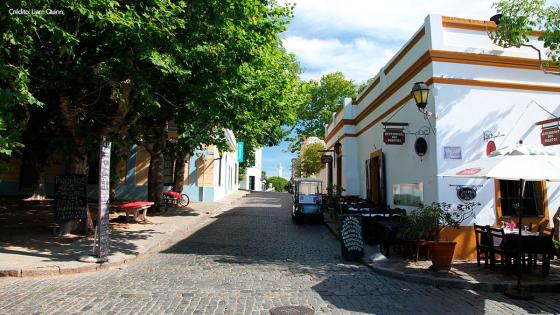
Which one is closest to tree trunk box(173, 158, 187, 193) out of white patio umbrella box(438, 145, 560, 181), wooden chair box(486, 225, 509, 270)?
wooden chair box(486, 225, 509, 270)

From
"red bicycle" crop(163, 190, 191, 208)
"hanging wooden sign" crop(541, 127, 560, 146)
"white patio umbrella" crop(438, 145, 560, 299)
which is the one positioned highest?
"hanging wooden sign" crop(541, 127, 560, 146)

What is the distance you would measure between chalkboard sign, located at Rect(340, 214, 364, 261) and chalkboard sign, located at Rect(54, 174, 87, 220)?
686 cm

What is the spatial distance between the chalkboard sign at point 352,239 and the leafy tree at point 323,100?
2882cm

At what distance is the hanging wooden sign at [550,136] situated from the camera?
8.97 m

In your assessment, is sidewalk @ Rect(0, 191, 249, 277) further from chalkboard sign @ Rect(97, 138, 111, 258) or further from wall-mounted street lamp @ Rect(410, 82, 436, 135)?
wall-mounted street lamp @ Rect(410, 82, 436, 135)

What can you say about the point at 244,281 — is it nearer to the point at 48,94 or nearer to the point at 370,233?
the point at 370,233

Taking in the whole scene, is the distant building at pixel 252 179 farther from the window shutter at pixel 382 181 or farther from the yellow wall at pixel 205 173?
the window shutter at pixel 382 181

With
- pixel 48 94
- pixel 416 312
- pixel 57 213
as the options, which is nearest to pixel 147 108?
pixel 48 94

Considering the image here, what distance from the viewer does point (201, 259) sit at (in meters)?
9.05

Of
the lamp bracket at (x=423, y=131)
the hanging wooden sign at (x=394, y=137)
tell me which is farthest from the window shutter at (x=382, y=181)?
the lamp bracket at (x=423, y=131)

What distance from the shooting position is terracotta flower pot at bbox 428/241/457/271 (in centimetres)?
770

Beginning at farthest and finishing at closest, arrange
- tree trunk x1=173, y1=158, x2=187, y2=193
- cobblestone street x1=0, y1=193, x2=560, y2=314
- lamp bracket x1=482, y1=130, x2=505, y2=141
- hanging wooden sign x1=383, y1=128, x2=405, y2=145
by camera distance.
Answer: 1. tree trunk x1=173, y1=158, x2=187, y2=193
2. hanging wooden sign x1=383, y1=128, x2=405, y2=145
3. lamp bracket x1=482, y1=130, x2=505, y2=141
4. cobblestone street x1=0, y1=193, x2=560, y2=314

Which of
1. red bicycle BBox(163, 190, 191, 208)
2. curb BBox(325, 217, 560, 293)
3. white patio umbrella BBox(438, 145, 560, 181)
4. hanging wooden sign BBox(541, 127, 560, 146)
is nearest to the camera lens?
white patio umbrella BBox(438, 145, 560, 181)

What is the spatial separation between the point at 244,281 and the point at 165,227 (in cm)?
726
